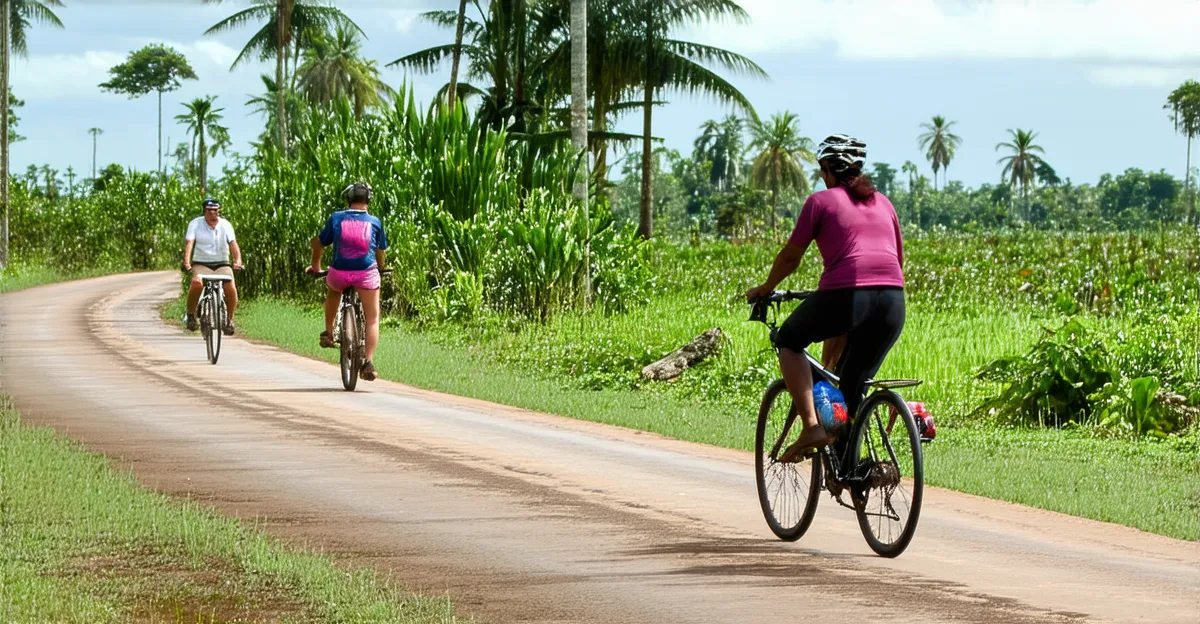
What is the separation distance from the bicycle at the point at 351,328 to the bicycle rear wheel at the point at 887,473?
900cm

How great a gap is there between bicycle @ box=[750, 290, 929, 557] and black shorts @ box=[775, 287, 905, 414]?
0.08m

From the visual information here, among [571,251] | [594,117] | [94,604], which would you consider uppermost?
[594,117]

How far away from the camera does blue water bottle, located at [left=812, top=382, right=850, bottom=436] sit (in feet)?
24.4

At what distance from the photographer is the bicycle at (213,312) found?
19359mm

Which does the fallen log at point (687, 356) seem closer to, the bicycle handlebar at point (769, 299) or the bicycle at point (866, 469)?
the bicycle at point (866, 469)

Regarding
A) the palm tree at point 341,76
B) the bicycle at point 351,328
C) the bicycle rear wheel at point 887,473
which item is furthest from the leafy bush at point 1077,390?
the palm tree at point 341,76

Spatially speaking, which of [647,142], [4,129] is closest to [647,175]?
[647,142]

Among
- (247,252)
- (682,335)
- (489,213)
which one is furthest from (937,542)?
(247,252)

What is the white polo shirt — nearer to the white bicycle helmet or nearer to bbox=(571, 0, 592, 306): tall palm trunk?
bbox=(571, 0, 592, 306): tall palm trunk

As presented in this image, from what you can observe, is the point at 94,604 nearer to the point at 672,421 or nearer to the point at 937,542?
the point at 937,542

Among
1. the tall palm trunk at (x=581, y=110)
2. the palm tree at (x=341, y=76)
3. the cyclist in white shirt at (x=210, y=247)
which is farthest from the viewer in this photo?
the palm tree at (x=341, y=76)

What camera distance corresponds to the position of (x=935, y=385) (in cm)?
1619

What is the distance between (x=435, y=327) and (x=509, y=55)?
15400mm

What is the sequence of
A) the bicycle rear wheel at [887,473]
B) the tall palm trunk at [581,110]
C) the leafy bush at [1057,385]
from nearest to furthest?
the bicycle rear wheel at [887,473]
the leafy bush at [1057,385]
the tall palm trunk at [581,110]
